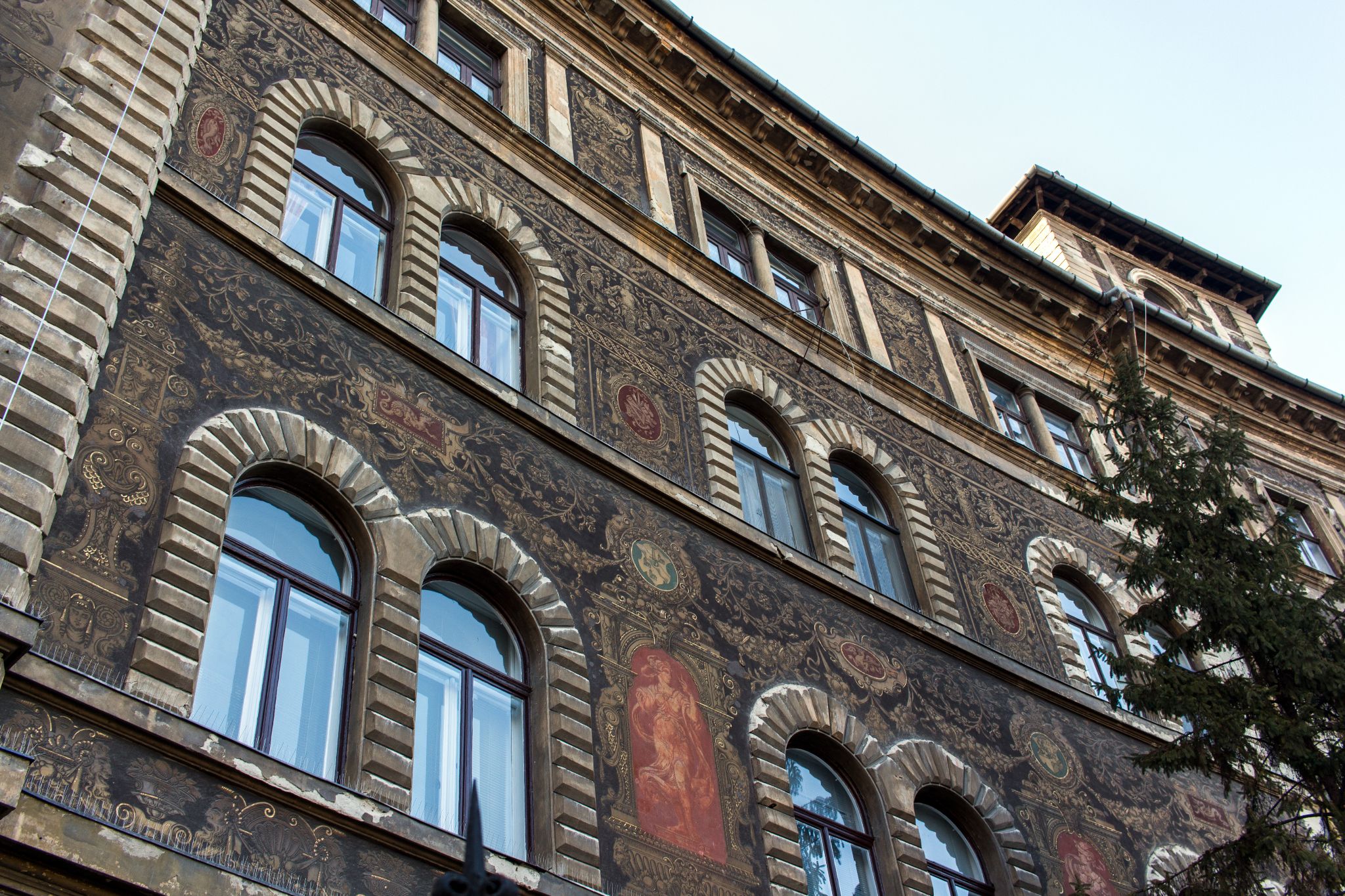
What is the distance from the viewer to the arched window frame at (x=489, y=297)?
10258 mm

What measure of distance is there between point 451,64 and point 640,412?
4.18 meters

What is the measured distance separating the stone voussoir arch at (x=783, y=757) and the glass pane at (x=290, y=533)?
2.99 meters

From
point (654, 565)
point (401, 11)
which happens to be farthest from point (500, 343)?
point (401, 11)

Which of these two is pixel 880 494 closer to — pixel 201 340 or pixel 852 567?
pixel 852 567

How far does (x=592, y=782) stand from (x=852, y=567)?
4386 mm

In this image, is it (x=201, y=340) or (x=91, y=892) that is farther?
(x=201, y=340)

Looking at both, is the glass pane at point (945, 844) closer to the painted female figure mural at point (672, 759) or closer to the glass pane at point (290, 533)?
the painted female figure mural at point (672, 759)

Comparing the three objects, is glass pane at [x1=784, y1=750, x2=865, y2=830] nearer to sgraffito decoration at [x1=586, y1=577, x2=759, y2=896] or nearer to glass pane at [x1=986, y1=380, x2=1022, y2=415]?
sgraffito decoration at [x1=586, y1=577, x2=759, y2=896]

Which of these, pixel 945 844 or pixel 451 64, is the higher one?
pixel 451 64

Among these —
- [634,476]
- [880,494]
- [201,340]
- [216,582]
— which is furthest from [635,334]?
[216,582]

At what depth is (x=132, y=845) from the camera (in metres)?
5.45

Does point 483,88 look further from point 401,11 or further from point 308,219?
point 308,219

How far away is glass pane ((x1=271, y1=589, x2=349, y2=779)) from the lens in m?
6.70

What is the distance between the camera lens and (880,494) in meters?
13.2
